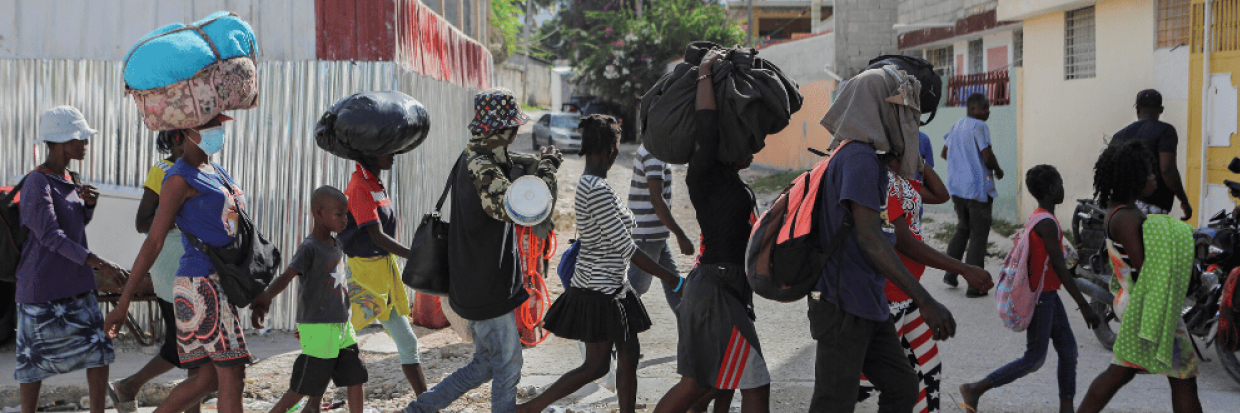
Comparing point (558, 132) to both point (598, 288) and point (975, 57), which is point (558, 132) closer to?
point (975, 57)

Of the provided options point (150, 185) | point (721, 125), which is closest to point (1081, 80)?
point (721, 125)

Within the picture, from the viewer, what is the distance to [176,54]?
13.5ft

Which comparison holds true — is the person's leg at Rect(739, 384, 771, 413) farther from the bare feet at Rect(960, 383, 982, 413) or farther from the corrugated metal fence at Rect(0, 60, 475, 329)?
the corrugated metal fence at Rect(0, 60, 475, 329)

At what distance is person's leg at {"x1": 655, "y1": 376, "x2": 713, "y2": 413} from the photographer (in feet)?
12.9

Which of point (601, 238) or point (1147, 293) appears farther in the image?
point (601, 238)

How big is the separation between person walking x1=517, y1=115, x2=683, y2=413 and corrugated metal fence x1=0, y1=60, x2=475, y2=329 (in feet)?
9.44

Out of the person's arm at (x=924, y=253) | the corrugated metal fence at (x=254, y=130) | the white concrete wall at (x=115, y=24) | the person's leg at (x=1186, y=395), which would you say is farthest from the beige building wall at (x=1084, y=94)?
the white concrete wall at (x=115, y=24)

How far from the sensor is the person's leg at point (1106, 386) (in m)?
4.36

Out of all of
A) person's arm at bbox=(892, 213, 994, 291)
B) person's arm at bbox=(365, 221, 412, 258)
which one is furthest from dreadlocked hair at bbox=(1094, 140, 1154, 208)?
person's arm at bbox=(365, 221, 412, 258)

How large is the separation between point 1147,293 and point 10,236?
5.13 m

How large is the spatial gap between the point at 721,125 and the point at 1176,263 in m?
2.07

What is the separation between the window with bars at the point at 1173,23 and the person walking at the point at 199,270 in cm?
876

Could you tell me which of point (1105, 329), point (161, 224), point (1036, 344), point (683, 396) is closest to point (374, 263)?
point (161, 224)

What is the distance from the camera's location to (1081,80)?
37.3 ft
